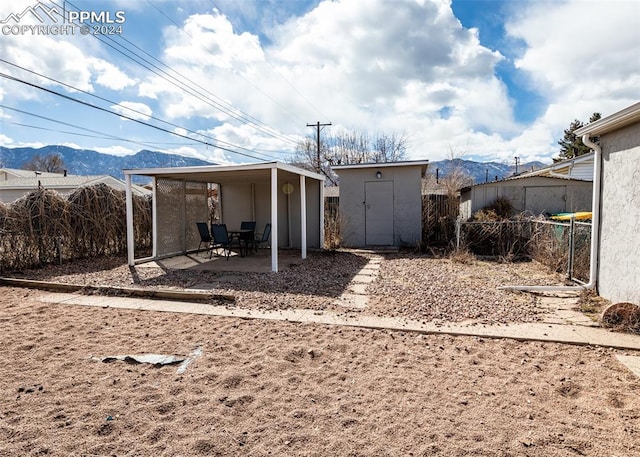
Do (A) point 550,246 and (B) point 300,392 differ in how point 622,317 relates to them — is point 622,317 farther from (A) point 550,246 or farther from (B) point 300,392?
(A) point 550,246

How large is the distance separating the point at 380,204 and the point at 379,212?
10.4 inches

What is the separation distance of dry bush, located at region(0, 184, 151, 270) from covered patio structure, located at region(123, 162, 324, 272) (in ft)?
2.84

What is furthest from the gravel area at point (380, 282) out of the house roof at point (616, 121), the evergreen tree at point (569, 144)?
the evergreen tree at point (569, 144)

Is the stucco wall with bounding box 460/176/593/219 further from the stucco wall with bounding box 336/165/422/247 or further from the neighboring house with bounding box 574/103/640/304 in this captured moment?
the neighboring house with bounding box 574/103/640/304

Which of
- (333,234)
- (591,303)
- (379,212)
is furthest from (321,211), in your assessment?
(591,303)

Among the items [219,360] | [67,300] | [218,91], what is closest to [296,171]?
[67,300]

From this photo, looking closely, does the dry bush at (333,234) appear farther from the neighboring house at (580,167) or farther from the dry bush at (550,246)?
the neighboring house at (580,167)

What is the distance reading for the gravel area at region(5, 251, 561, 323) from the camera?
4762 mm

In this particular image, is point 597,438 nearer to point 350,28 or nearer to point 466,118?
point 350,28

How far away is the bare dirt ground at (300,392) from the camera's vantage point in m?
2.06

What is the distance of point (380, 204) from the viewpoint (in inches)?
448

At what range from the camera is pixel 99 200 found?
9.19 m

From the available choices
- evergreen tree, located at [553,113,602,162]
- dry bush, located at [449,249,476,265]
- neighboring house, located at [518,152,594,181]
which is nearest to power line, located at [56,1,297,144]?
dry bush, located at [449,249,476,265]

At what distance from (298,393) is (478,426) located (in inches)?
49.0
